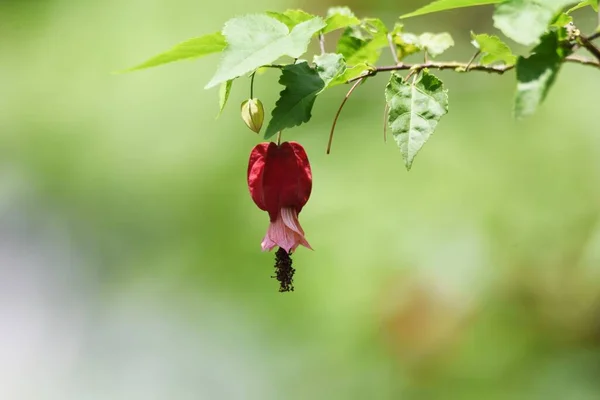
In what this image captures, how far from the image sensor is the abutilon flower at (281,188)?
1012 mm

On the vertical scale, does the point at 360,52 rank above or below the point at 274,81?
below

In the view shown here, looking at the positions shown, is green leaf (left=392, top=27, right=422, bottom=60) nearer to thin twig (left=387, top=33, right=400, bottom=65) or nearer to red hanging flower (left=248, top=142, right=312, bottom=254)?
thin twig (left=387, top=33, right=400, bottom=65)

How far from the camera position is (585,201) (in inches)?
120

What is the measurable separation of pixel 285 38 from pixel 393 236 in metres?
2.53

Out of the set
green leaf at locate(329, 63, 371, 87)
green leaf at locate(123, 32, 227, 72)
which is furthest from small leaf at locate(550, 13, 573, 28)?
green leaf at locate(123, 32, 227, 72)

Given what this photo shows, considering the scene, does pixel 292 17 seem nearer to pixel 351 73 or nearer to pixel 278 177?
pixel 351 73

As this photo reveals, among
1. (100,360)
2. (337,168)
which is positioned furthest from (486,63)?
(100,360)

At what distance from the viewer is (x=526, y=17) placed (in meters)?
0.69

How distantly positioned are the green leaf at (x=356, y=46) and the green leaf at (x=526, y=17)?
27cm

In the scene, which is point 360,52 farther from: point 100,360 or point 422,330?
point 100,360

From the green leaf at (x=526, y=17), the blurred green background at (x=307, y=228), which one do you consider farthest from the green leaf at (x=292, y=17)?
the blurred green background at (x=307, y=228)

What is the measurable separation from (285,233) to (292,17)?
27 cm

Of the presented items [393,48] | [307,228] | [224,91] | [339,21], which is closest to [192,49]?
[224,91]

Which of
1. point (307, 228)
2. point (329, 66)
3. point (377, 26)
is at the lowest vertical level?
point (329, 66)
